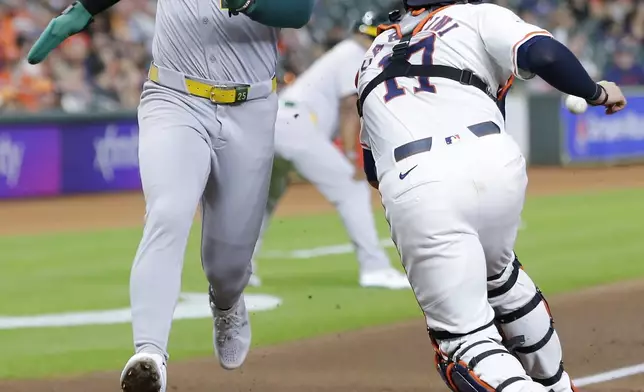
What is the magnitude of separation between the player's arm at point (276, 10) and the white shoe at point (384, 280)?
176 inches

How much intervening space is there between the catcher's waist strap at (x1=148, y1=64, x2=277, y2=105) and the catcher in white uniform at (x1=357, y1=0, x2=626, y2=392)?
967 mm

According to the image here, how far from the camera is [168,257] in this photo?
504 centimetres

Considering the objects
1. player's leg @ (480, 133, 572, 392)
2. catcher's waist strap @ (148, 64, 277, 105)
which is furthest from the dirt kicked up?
catcher's waist strap @ (148, 64, 277, 105)

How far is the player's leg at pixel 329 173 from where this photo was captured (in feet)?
30.5

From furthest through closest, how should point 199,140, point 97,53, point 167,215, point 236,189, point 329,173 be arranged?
point 97,53, point 329,173, point 236,189, point 199,140, point 167,215

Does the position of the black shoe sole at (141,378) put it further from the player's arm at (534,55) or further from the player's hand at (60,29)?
the player's arm at (534,55)

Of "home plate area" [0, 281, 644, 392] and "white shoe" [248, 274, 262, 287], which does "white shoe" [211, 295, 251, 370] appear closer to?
"home plate area" [0, 281, 644, 392]

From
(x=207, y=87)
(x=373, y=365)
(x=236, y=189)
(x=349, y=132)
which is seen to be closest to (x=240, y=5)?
(x=207, y=87)

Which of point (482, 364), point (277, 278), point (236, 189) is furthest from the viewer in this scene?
point (277, 278)

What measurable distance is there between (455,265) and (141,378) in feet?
4.57

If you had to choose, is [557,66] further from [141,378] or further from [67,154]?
[67,154]

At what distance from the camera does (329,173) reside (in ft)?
30.6

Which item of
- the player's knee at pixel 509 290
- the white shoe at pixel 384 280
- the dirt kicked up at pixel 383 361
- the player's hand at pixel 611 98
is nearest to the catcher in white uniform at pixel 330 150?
the white shoe at pixel 384 280

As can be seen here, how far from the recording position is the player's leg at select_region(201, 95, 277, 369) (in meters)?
5.34
